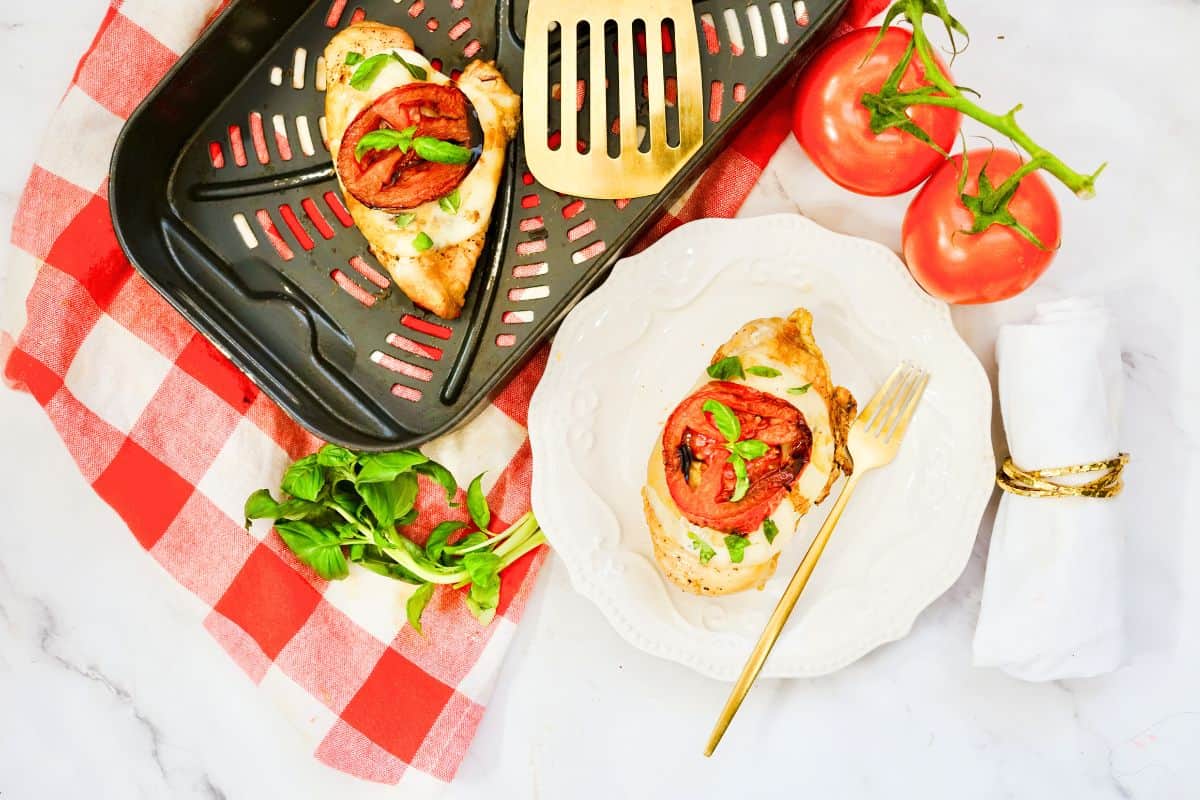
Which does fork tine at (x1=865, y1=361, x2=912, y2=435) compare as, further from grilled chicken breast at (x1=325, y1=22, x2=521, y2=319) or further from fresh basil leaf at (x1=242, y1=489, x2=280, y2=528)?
fresh basil leaf at (x1=242, y1=489, x2=280, y2=528)

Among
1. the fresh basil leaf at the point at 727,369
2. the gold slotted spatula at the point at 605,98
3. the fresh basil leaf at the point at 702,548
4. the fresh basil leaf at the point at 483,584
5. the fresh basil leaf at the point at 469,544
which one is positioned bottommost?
the fresh basil leaf at the point at 702,548

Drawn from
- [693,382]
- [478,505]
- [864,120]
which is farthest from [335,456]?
[864,120]

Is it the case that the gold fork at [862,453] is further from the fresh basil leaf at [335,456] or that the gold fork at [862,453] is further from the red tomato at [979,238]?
the fresh basil leaf at [335,456]

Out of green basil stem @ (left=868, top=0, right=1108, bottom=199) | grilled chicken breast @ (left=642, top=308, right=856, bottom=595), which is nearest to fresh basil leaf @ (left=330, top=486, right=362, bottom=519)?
grilled chicken breast @ (left=642, top=308, right=856, bottom=595)

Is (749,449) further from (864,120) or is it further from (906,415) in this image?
(864,120)

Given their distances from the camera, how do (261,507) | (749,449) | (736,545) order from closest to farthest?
1. (749,449)
2. (736,545)
3. (261,507)

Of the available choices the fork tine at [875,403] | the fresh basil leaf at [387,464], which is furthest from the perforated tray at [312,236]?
the fork tine at [875,403]

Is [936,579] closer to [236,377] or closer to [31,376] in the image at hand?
[236,377]
